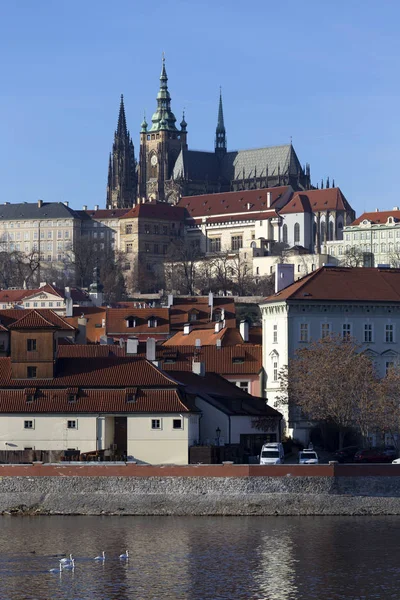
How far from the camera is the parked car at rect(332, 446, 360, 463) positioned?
3088 inches

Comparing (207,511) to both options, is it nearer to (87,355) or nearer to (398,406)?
(398,406)

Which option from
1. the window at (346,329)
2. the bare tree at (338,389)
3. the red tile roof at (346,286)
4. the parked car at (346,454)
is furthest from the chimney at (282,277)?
the parked car at (346,454)

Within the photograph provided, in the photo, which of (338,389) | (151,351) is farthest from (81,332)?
(338,389)

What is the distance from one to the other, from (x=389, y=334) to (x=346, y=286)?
11.4 feet

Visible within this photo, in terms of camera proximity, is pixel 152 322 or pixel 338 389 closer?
pixel 338 389

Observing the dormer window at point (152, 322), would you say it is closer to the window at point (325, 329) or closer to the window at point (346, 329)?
the window at point (325, 329)

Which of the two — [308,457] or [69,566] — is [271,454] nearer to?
[308,457]

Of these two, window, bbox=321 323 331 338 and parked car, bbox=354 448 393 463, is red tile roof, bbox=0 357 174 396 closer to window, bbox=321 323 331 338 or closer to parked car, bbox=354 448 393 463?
parked car, bbox=354 448 393 463

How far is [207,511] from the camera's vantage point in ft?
224

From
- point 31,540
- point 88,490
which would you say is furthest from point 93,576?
point 88,490

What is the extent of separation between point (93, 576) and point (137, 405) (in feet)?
59.8

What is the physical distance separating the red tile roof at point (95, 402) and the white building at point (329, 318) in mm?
16241

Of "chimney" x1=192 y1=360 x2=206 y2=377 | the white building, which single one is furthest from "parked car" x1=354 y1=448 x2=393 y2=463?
the white building

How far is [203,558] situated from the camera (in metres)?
58.8
